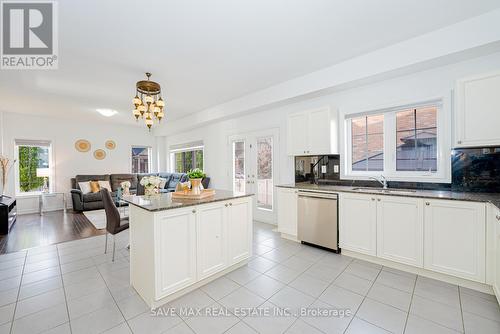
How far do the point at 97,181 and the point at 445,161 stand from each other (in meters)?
8.00

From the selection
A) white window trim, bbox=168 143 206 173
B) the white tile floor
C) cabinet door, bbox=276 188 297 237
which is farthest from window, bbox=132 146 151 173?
cabinet door, bbox=276 188 297 237

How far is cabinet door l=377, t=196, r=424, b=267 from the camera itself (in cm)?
236

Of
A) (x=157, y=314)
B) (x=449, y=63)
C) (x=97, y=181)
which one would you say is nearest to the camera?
(x=157, y=314)

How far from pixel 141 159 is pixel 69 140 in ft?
7.15

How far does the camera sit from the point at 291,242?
3463 mm

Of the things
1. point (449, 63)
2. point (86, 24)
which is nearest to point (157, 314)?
point (86, 24)

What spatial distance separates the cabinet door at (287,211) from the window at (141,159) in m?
6.30

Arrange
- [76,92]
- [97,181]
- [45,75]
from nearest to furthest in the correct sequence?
[45,75], [76,92], [97,181]

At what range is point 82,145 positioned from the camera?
6531mm

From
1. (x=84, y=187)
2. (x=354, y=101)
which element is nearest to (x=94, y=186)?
(x=84, y=187)

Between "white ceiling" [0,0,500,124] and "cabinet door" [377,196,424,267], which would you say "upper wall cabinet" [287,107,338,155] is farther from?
"cabinet door" [377,196,424,267]

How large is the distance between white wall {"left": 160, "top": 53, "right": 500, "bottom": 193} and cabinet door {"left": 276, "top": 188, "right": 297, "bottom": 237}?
24.6 inches

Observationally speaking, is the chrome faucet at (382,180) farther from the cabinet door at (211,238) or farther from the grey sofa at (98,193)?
the grey sofa at (98,193)

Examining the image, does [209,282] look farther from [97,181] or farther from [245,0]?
[97,181]
